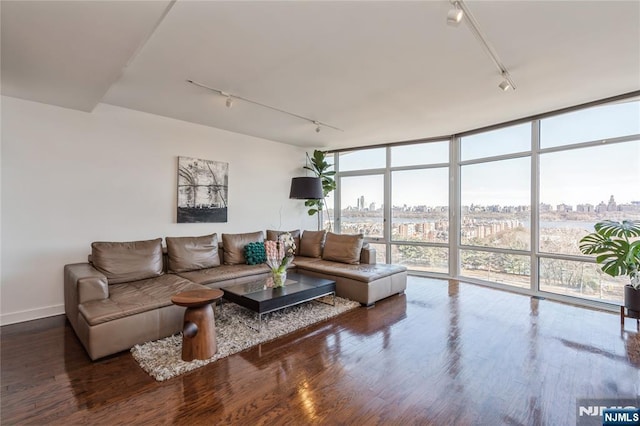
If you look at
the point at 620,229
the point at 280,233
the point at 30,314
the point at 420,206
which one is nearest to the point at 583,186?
the point at 620,229

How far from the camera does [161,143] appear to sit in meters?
4.34

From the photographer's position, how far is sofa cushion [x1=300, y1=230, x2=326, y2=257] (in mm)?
5230

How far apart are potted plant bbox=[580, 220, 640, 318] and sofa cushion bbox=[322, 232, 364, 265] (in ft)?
9.56

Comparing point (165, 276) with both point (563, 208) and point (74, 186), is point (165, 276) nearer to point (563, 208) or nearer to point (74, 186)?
point (74, 186)

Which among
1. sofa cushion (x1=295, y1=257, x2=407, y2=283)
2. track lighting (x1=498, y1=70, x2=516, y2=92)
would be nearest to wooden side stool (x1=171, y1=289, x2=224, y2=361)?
sofa cushion (x1=295, y1=257, x2=407, y2=283)

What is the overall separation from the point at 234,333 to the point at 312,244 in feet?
8.28

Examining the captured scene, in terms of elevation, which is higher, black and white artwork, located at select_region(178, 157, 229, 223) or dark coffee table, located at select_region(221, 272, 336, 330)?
black and white artwork, located at select_region(178, 157, 229, 223)

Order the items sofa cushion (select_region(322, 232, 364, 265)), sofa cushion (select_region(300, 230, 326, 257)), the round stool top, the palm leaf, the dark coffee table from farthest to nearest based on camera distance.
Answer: sofa cushion (select_region(300, 230, 326, 257)) < sofa cushion (select_region(322, 232, 364, 265)) < the palm leaf < the dark coffee table < the round stool top

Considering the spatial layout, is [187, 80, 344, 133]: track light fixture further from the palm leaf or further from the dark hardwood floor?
the palm leaf

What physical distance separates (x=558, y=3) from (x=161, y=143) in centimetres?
461

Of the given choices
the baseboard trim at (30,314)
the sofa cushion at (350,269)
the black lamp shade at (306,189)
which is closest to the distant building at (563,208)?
the sofa cushion at (350,269)

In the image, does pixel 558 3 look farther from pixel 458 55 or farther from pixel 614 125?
pixel 614 125

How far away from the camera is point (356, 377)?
88.6 inches

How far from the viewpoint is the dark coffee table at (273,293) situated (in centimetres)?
301
